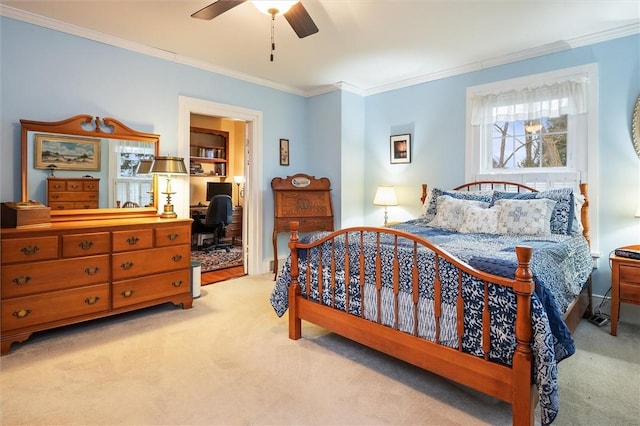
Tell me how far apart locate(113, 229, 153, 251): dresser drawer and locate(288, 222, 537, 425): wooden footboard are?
1325mm

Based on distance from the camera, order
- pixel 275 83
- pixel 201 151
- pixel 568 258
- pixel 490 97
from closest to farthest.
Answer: pixel 568 258 < pixel 490 97 < pixel 275 83 < pixel 201 151

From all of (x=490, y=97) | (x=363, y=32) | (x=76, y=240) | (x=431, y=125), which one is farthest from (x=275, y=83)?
(x=76, y=240)

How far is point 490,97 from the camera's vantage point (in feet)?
12.5

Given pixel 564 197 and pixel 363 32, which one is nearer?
pixel 564 197

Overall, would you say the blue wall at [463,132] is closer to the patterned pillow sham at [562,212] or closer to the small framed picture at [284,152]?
the patterned pillow sham at [562,212]

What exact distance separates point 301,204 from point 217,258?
1.81 metres

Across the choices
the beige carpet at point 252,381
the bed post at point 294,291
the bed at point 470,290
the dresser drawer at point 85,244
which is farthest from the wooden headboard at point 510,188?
the dresser drawer at point 85,244

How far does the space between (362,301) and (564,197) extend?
206 centimetres

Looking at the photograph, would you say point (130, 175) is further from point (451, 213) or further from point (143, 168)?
point (451, 213)

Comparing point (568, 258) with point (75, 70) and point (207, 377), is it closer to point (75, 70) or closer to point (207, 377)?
point (207, 377)

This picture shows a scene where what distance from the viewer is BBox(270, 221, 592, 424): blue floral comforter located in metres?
1.48

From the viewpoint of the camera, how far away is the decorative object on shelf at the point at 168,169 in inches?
131

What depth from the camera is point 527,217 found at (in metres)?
2.85

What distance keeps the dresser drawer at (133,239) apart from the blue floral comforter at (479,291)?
1.24m
